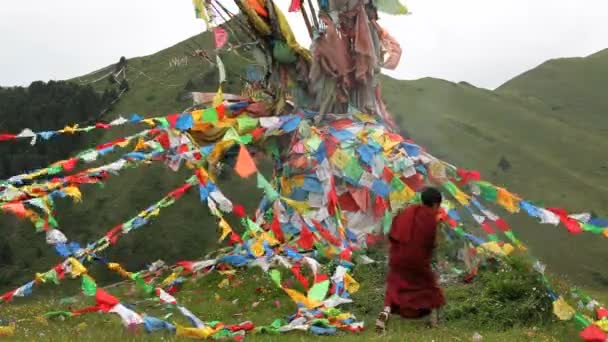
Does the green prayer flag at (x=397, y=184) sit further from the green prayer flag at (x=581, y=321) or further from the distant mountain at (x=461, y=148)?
the distant mountain at (x=461, y=148)

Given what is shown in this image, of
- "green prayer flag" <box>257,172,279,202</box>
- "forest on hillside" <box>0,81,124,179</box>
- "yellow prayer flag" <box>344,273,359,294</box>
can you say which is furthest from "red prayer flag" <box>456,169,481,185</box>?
"forest on hillside" <box>0,81,124,179</box>

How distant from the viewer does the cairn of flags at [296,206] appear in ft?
35.7

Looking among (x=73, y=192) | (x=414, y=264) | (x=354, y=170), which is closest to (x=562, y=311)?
(x=414, y=264)

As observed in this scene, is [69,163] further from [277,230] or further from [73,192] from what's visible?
[277,230]

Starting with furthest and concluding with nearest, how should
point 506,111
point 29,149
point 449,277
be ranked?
point 506,111
point 29,149
point 449,277

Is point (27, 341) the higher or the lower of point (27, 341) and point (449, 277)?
the higher

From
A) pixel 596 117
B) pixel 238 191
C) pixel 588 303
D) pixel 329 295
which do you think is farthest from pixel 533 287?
pixel 596 117

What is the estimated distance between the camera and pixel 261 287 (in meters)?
15.4

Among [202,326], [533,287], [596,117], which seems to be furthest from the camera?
[596,117]

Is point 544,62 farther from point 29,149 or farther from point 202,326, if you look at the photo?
point 202,326

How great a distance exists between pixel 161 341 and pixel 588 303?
719cm

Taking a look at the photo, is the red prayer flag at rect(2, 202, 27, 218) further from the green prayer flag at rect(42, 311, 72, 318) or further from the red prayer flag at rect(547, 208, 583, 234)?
the red prayer flag at rect(547, 208, 583, 234)

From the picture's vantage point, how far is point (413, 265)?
9.79 m

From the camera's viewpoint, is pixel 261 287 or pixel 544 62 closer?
pixel 261 287
